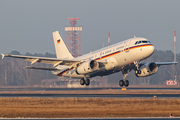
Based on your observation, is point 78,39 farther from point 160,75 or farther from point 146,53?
point 146,53

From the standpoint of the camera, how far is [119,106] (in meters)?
34.5

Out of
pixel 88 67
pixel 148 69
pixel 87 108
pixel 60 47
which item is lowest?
pixel 87 108

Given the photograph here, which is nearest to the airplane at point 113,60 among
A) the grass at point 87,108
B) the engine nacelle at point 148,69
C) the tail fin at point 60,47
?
the engine nacelle at point 148,69

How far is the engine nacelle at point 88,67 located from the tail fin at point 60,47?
40.1 feet

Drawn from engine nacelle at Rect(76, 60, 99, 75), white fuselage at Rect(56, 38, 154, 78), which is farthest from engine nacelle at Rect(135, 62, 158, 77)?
A: engine nacelle at Rect(76, 60, 99, 75)

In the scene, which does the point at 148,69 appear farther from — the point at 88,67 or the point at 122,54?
the point at 88,67

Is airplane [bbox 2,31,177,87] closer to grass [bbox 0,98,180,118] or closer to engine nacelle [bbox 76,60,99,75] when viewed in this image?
engine nacelle [bbox 76,60,99,75]

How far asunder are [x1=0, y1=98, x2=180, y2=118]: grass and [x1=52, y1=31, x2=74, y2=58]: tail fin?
873 inches

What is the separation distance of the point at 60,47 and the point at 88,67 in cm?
1641

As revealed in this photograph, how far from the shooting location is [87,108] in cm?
3312

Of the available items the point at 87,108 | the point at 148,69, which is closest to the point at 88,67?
the point at 148,69

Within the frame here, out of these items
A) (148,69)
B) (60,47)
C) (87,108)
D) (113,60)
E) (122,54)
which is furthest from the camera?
(60,47)

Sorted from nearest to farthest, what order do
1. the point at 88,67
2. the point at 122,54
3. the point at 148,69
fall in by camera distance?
the point at 122,54, the point at 88,67, the point at 148,69

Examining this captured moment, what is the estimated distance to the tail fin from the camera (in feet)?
204
